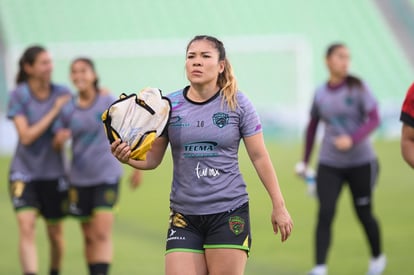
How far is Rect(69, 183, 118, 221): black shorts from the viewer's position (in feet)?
28.7

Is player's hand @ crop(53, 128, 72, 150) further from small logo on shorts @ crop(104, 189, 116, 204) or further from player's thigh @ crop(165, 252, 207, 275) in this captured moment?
player's thigh @ crop(165, 252, 207, 275)

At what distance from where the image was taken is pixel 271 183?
230 inches

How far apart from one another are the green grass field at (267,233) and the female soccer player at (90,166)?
137cm

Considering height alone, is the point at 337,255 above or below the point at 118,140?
below

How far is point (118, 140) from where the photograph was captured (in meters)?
5.67

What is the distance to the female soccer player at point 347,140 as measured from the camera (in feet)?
30.5

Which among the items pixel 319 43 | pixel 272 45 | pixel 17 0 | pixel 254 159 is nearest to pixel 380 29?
pixel 319 43

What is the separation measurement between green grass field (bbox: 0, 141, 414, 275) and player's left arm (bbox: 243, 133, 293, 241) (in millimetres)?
4165

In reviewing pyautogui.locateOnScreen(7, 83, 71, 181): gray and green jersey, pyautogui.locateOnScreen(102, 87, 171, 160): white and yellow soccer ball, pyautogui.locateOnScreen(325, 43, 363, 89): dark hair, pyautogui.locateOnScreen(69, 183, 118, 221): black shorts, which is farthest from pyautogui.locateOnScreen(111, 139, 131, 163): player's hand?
pyautogui.locateOnScreen(325, 43, 363, 89): dark hair

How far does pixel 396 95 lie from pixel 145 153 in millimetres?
28965

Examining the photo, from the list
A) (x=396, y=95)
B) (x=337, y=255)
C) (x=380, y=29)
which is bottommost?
(x=337, y=255)

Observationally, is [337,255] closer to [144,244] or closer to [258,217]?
[144,244]

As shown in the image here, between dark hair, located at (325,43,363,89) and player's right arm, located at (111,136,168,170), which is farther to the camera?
dark hair, located at (325,43,363,89)

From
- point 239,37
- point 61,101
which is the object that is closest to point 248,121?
point 61,101
